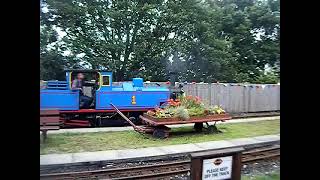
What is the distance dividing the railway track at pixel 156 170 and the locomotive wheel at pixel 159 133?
0.19 m

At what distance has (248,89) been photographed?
146cm

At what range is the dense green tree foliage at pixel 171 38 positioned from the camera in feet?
3.98

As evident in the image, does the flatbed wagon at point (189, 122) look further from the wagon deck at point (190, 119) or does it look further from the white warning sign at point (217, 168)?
the white warning sign at point (217, 168)

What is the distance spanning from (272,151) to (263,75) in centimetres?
34

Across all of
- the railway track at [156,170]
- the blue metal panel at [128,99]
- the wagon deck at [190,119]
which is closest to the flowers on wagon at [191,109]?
the wagon deck at [190,119]

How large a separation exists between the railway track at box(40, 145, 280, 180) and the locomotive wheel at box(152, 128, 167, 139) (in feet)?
0.62

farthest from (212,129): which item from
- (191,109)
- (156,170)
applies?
(156,170)

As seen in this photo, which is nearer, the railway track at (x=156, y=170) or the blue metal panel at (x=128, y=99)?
the railway track at (x=156, y=170)

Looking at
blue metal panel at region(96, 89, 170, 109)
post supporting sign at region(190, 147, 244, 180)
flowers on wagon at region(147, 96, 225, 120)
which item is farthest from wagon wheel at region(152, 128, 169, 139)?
post supporting sign at region(190, 147, 244, 180)

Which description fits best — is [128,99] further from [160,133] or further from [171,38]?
[171,38]

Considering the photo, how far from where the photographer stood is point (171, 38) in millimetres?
1357
